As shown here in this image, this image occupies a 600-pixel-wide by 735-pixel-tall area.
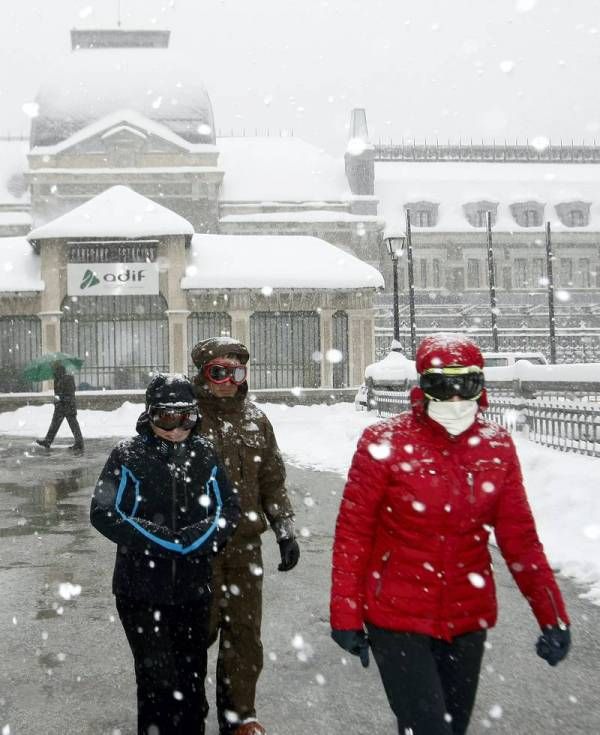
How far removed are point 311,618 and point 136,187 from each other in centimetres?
4152

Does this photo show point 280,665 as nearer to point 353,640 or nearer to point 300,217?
point 353,640

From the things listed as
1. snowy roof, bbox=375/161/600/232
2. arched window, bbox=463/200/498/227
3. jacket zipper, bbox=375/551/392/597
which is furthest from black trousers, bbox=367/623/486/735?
arched window, bbox=463/200/498/227

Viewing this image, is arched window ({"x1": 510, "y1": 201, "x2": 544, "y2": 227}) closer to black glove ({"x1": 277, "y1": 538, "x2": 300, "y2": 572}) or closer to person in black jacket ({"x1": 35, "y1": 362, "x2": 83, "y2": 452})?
person in black jacket ({"x1": 35, "y1": 362, "x2": 83, "y2": 452})

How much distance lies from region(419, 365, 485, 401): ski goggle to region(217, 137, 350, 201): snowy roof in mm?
49209

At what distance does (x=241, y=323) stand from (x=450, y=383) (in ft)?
86.8

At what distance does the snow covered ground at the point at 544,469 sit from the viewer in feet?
25.2

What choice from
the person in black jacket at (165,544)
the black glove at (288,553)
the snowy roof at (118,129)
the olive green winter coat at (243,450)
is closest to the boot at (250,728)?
the person in black jacket at (165,544)

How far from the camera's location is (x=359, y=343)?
29.9m

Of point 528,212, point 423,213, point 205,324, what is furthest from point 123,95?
point 528,212

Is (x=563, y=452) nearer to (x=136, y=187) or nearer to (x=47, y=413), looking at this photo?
(x=47, y=413)

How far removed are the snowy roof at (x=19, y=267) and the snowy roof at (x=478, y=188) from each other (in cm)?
3019

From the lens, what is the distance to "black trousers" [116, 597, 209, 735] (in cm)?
349

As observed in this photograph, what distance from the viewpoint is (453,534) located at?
3.02m

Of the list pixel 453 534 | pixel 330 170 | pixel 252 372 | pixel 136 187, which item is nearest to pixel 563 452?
pixel 453 534
